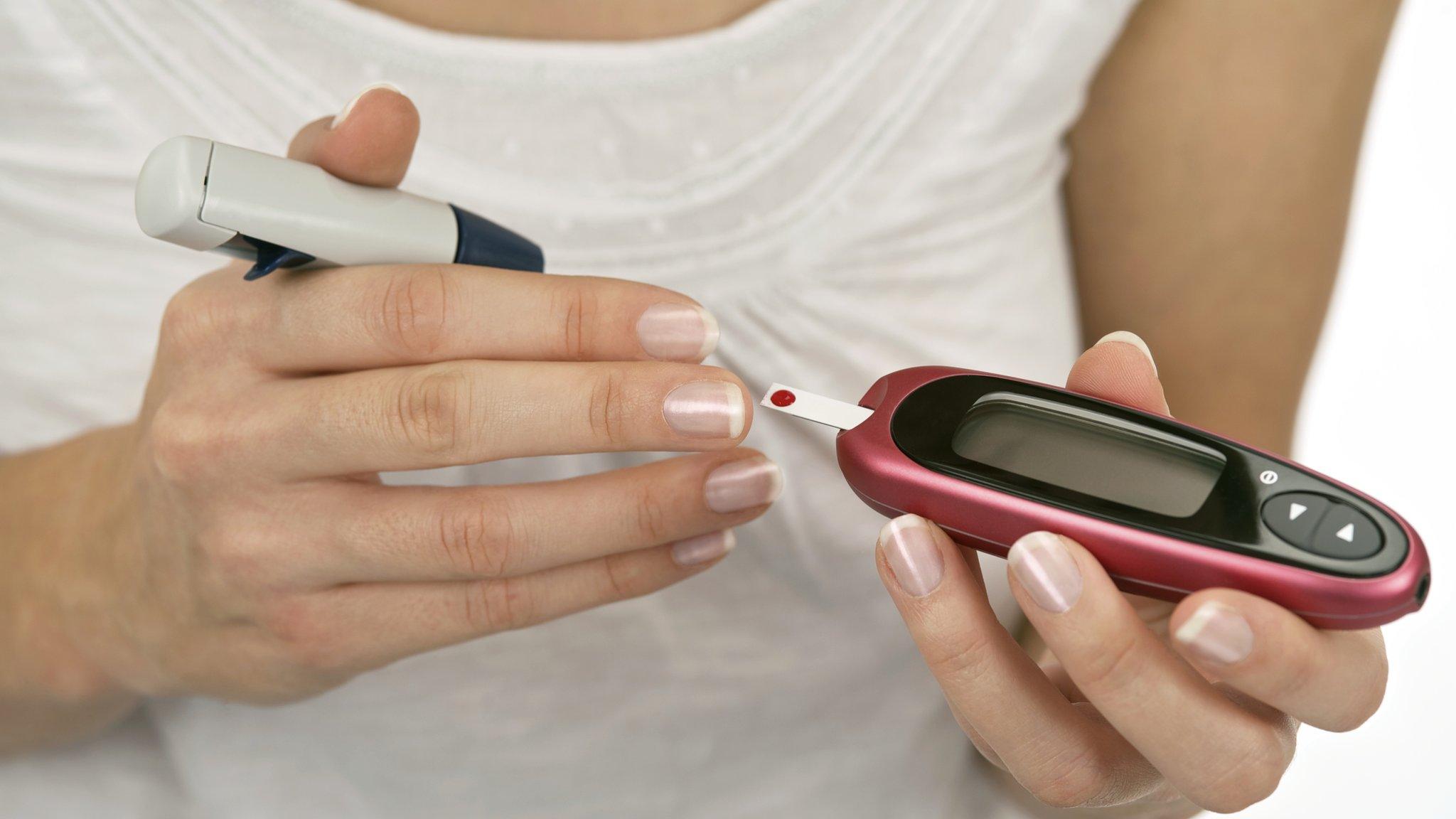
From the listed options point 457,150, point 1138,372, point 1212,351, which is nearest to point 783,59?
point 457,150

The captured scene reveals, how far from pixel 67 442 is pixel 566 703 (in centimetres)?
45

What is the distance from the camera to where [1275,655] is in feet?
1.49

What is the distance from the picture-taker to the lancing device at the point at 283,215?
19.3 inches

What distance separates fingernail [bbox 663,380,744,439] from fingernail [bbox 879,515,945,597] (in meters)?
0.10

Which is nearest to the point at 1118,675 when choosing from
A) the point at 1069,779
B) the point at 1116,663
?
the point at 1116,663

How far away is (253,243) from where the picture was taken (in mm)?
535

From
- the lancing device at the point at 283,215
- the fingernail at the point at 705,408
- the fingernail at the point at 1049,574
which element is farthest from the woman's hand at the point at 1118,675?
the lancing device at the point at 283,215

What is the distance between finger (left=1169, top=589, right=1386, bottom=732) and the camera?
45cm

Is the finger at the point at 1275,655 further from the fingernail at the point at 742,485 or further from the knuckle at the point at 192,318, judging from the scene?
the knuckle at the point at 192,318

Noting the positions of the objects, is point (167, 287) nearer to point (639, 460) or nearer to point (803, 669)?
point (639, 460)

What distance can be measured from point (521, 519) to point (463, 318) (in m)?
0.12

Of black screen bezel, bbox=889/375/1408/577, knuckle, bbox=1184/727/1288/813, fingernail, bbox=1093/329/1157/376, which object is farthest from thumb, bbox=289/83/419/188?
knuckle, bbox=1184/727/1288/813

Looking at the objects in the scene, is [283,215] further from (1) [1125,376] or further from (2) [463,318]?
(1) [1125,376]

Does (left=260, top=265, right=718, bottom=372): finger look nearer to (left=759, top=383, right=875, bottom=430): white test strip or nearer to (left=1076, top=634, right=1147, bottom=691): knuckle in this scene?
(left=759, top=383, right=875, bottom=430): white test strip
